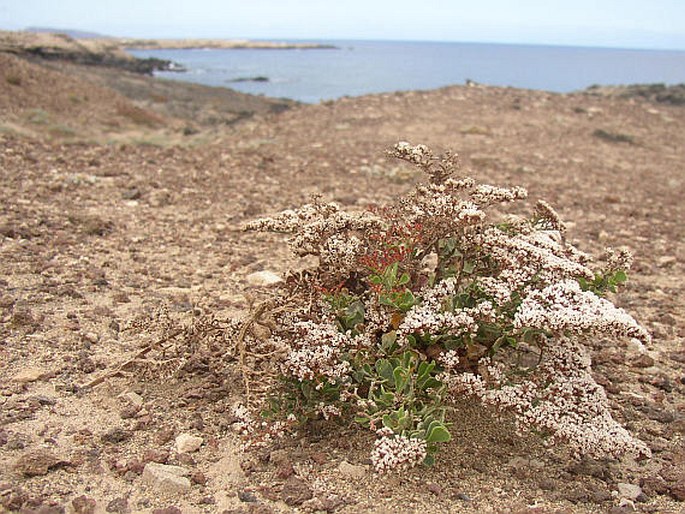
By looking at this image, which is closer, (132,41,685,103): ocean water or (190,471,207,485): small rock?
(190,471,207,485): small rock

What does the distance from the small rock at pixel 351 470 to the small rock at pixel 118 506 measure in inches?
33.0

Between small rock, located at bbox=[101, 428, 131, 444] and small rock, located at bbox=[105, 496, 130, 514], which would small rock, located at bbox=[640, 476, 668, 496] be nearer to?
small rock, located at bbox=[105, 496, 130, 514]

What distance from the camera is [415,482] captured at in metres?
2.77

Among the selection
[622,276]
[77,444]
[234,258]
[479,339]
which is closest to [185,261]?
[234,258]

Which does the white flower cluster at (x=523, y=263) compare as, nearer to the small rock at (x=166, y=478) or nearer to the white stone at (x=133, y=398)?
the small rock at (x=166, y=478)

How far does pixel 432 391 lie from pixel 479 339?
0.33 m

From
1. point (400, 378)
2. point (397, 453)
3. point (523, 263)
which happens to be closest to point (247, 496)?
point (397, 453)

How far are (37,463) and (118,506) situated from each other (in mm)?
412

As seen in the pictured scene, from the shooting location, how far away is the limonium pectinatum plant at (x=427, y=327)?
2.68 meters

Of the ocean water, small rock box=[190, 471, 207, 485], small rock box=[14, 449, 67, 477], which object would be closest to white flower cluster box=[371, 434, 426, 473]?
small rock box=[190, 471, 207, 485]

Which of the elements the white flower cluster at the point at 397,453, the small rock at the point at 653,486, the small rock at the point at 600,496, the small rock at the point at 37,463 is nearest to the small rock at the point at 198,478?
the small rock at the point at 37,463

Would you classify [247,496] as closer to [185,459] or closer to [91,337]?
[185,459]

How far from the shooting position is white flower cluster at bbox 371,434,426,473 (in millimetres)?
2408

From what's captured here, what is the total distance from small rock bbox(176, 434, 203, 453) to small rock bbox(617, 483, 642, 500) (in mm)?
1745
